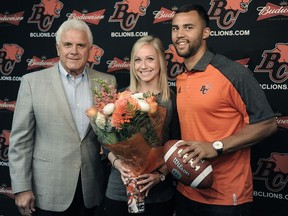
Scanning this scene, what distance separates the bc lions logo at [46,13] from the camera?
11.2 feet

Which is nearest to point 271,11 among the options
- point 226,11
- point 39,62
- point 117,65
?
point 226,11

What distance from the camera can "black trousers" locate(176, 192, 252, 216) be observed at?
1.98m

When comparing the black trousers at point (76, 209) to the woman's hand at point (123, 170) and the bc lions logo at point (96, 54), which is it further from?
the bc lions logo at point (96, 54)

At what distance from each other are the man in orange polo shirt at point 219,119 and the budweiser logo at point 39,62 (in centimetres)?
172

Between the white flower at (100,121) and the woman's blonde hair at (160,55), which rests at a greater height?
the woman's blonde hair at (160,55)

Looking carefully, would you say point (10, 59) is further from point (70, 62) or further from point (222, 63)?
point (222, 63)

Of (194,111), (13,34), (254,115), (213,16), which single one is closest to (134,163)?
(194,111)

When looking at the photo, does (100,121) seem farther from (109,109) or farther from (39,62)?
(39,62)

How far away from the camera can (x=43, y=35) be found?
348 cm

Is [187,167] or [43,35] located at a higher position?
[43,35]

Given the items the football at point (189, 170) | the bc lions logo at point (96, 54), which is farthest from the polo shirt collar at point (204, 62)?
the bc lions logo at point (96, 54)

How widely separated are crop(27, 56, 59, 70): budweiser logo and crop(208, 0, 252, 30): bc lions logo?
161 cm

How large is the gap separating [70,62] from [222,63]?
951 mm

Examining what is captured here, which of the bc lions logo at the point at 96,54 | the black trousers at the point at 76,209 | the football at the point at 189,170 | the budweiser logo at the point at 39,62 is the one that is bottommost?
the black trousers at the point at 76,209
